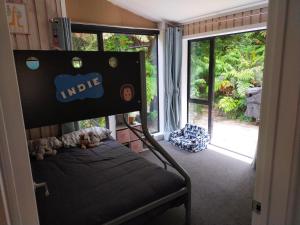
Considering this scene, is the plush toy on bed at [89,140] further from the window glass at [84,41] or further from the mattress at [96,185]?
the window glass at [84,41]

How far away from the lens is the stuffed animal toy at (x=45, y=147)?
259 cm

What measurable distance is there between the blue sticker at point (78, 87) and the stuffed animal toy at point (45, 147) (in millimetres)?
1696

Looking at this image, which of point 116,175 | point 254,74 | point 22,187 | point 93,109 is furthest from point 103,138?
point 254,74

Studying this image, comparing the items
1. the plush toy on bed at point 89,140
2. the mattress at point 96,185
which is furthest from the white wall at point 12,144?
the plush toy on bed at point 89,140

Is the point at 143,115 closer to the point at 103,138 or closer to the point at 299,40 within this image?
the point at 299,40

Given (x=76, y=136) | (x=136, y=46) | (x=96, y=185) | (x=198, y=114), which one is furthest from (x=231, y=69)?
(x=96, y=185)

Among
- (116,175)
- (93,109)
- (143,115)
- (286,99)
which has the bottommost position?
(116,175)

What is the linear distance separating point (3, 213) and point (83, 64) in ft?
3.16

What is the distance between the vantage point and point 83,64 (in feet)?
4.17

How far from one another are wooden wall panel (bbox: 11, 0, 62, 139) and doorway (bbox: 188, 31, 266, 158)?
2.50 meters

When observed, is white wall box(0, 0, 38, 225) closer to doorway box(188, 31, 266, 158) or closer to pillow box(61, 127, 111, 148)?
pillow box(61, 127, 111, 148)

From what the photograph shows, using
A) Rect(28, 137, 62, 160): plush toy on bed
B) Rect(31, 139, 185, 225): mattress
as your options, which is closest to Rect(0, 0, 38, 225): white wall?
Rect(31, 139, 185, 225): mattress

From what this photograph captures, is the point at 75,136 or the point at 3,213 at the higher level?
the point at 3,213

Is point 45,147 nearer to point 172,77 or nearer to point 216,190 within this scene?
point 216,190
